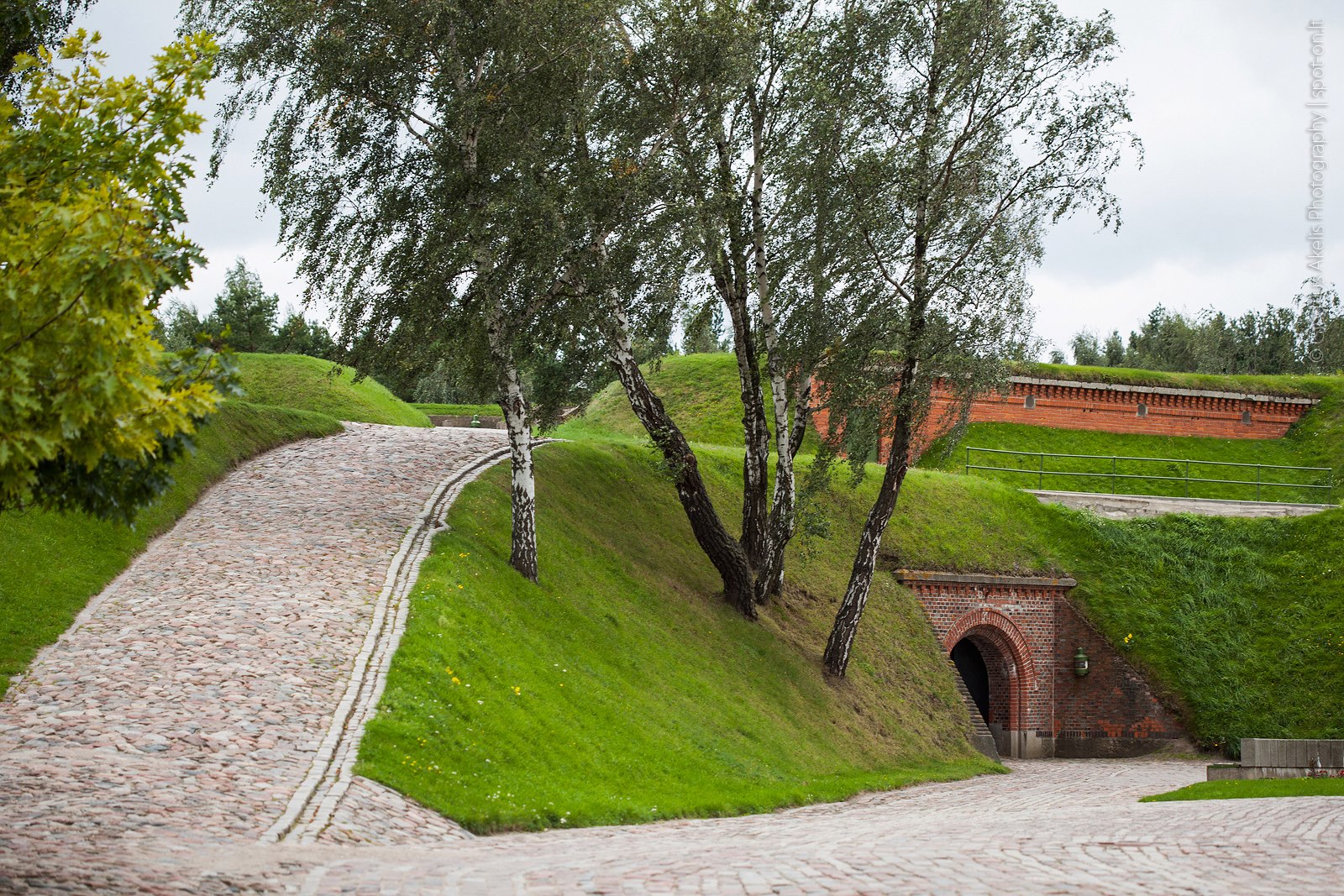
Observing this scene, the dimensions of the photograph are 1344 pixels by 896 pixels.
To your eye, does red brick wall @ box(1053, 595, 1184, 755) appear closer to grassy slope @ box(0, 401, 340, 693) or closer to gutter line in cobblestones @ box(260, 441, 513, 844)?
gutter line in cobblestones @ box(260, 441, 513, 844)

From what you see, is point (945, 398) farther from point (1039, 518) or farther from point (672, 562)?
point (672, 562)

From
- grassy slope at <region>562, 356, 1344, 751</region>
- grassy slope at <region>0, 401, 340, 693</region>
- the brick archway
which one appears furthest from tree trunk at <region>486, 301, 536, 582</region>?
the brick archway

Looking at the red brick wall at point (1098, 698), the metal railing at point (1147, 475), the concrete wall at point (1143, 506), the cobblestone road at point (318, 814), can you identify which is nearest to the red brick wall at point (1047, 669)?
the red brick wall at point (1098, 698)

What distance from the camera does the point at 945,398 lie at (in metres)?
40.3

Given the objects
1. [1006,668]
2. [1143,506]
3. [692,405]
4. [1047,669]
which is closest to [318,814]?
[1006,668]

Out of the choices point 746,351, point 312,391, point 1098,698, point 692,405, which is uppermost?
point 746,351

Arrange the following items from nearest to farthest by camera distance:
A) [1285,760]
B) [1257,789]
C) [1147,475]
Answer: [1257,789]
[1285,760]
[1147,475]

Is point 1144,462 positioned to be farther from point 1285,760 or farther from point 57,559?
point 57,559

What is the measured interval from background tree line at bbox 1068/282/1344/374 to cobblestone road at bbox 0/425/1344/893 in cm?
6001

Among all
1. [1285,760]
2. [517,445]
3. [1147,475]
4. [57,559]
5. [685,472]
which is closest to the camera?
[57,559]

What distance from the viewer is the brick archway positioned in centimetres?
2953

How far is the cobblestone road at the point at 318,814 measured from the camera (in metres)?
8.77

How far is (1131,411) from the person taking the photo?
42688mm

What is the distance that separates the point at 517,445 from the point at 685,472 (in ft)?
15.2
